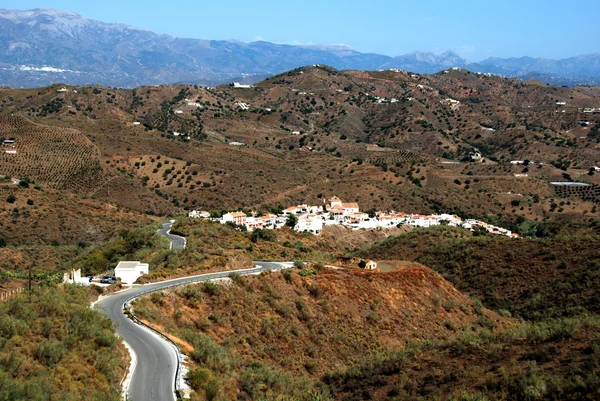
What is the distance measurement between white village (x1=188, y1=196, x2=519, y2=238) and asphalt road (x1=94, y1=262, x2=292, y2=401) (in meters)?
32.5

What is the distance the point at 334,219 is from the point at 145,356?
47633mm

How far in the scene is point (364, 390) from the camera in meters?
15.6

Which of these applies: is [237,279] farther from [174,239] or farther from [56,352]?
[174,239]

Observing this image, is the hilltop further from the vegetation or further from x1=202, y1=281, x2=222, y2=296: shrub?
the vegetation

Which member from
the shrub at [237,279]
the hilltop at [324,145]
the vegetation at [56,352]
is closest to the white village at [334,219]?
the hilltop at [324,145]

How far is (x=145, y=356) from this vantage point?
15.5 m

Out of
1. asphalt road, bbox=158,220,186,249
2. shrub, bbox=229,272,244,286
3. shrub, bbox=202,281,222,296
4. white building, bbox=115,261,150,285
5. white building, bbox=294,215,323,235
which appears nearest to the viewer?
shrub, bbox=202,281,222,296

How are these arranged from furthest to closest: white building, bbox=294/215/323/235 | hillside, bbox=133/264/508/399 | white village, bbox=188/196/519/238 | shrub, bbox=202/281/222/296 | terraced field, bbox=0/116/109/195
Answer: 1. terraced field, bbox=0/116/109/195
2. white building, bbox=294/215/323/235
3. white village, bbox=188/196/519/238
4. shrub, bbox=202/281/222/296
5. hillside, bbox=133/264/508/399

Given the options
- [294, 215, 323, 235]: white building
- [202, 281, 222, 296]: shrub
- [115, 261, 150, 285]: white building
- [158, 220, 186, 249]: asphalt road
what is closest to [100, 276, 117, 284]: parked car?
[115, 261, 150, 285]: white building

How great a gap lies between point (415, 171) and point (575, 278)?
66.3 metres

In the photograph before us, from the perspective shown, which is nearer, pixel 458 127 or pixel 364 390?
pixel 364 390

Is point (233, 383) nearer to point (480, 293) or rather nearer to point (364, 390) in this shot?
point (364, 390)

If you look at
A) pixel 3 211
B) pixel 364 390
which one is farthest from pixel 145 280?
pixel 3 211

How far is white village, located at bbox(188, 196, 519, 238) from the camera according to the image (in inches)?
2208
